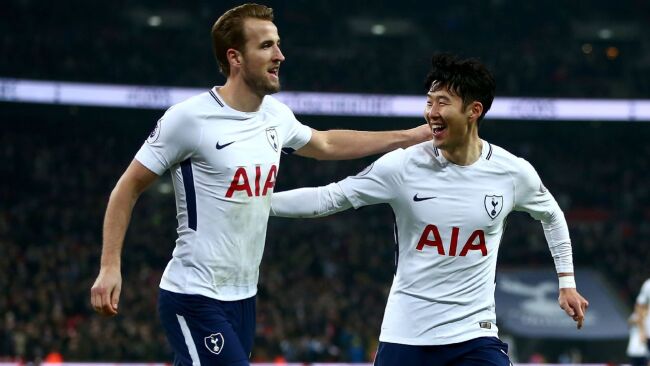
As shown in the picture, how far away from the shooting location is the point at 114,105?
2911 cm

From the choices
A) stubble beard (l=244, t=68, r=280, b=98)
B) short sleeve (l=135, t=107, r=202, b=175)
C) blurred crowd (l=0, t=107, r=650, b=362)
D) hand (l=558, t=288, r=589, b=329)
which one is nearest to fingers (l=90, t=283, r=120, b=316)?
short sleeve (l=135, t=107, r=202, b=175)

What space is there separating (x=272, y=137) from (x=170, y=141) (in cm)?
52

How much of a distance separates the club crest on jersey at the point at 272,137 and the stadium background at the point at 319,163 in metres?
16.1

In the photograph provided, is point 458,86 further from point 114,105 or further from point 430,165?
point 114,105

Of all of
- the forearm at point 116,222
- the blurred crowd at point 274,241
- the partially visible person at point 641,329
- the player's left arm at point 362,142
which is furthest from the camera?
the blurred crowd at point 274,241

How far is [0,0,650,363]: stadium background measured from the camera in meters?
24.2

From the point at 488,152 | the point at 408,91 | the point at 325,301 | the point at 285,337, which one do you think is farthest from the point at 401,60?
the point at 488,152

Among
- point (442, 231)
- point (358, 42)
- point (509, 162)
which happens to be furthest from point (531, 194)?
point (358, 42)

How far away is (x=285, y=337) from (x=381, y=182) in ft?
57.5

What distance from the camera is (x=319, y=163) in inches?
1289

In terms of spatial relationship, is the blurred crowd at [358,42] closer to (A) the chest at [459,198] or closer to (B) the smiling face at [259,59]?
(B) the smiling face at [259,59]

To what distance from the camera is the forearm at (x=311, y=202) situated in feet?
16.8

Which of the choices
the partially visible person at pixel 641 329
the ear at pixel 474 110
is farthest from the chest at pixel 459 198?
the partially visible person at pixel 641 329

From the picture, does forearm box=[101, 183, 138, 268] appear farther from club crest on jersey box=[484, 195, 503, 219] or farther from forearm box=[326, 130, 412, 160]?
club crest on jersey box=[484, 195, 503, 219]
